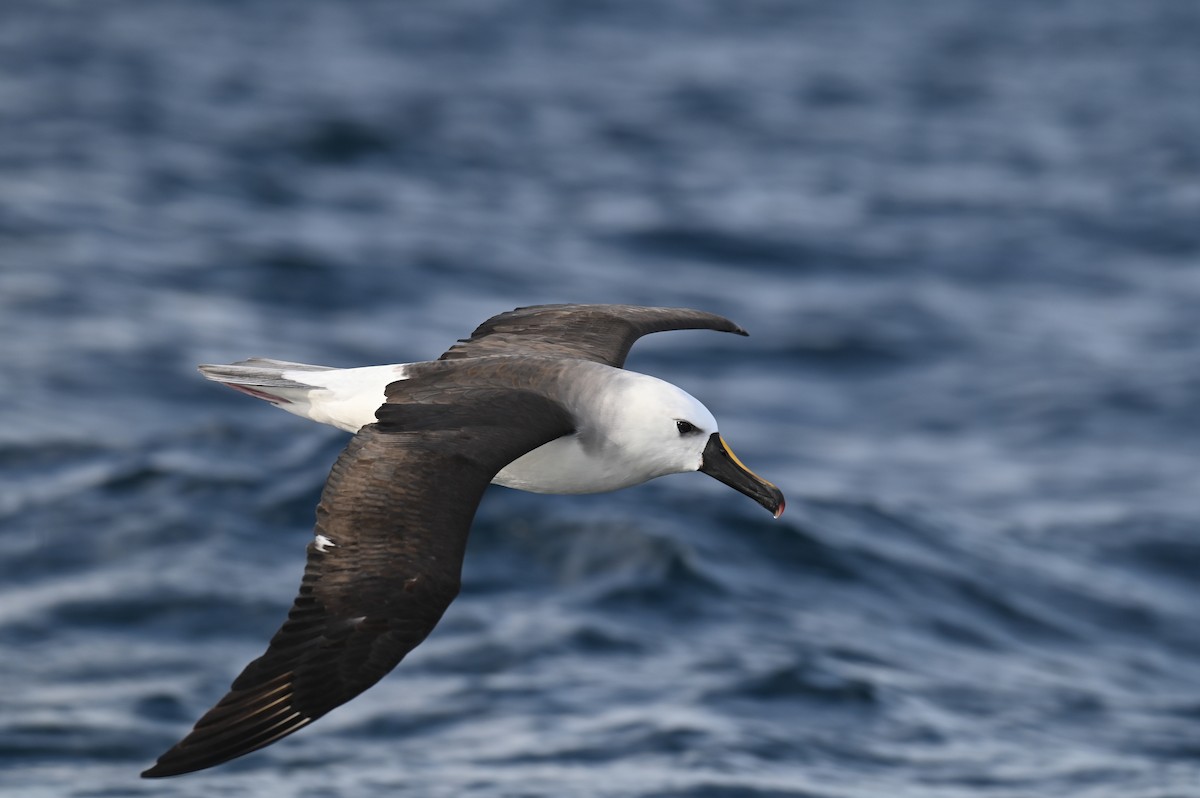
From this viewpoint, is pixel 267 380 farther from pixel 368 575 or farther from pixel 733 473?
pixel 733 473

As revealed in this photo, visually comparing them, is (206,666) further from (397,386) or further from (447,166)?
(447,166)

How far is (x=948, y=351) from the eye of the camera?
24219mm

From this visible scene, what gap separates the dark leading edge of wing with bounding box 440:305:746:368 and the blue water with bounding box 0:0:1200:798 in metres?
4.13

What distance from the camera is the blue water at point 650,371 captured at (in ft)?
47.6

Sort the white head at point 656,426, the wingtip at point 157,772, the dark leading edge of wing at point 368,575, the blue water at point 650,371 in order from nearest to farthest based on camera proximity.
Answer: the wingtip at point 157,772, the dark leading edge of wing at point 368,575, the white head at point 656,426, the blue water at point 650,371

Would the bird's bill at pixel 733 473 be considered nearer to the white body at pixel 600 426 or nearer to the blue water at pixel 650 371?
the white body at pixel 600 426

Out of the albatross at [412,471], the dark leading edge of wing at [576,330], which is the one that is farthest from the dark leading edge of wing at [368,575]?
the dark leading edge of wing at [576,330]

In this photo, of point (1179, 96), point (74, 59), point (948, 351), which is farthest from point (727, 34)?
point (948, 351)

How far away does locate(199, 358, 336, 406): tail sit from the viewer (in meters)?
9.39

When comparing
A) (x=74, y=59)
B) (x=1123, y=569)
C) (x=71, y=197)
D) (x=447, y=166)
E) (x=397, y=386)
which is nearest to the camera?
(x=397, y=386)

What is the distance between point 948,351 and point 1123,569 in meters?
6.78

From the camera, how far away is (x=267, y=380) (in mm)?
9414

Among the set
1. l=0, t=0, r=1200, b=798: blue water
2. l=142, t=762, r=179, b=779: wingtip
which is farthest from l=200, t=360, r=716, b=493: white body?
l=0, t=0, r=1200, b=798: blue water

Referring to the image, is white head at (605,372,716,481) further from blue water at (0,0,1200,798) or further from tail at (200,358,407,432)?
blue water at (0,0,1200,798)
